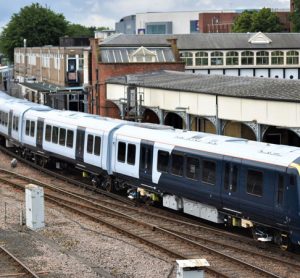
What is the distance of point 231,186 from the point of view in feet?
55.6

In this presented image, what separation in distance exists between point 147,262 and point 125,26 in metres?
158

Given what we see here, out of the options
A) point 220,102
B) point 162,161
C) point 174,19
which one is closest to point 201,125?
point 220,102

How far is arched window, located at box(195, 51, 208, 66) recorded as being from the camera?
6162 cm

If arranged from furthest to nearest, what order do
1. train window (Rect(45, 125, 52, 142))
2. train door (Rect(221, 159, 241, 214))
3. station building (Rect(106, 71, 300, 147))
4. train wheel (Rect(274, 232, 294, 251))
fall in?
train window (Rect(45, 125, 52, 142))
station building (Rect(106, 71, 300, 147))
train door (Rect(221, 159, 241, 214))
train wheel (Rect(274, 232, 294, 251))

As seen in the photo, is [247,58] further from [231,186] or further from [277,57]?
[231,186]

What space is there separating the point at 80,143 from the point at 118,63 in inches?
752

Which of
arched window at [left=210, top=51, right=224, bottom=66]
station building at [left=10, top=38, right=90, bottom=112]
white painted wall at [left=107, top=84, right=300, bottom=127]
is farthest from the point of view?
arched window at [left=210, top=51, right=224, bottom=66]

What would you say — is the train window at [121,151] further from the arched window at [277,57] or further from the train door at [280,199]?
the arched window at [277,57]

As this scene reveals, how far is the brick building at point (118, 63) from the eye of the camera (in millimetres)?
42259

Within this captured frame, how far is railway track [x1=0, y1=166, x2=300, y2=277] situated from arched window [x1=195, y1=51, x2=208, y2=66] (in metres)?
39.4

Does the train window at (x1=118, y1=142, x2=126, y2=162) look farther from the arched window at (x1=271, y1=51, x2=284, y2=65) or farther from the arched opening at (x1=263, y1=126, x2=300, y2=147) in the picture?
the arched window at (x1=271, y1=51, x2=284, y2=65)

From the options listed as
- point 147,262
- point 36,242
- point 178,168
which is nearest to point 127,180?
point 178,168

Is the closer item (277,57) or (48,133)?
(48,133)

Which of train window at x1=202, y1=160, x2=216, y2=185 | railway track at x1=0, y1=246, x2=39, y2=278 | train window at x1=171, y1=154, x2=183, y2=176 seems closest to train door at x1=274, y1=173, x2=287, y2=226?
train window at x1=202, y1=160, x2=216, y2=185
